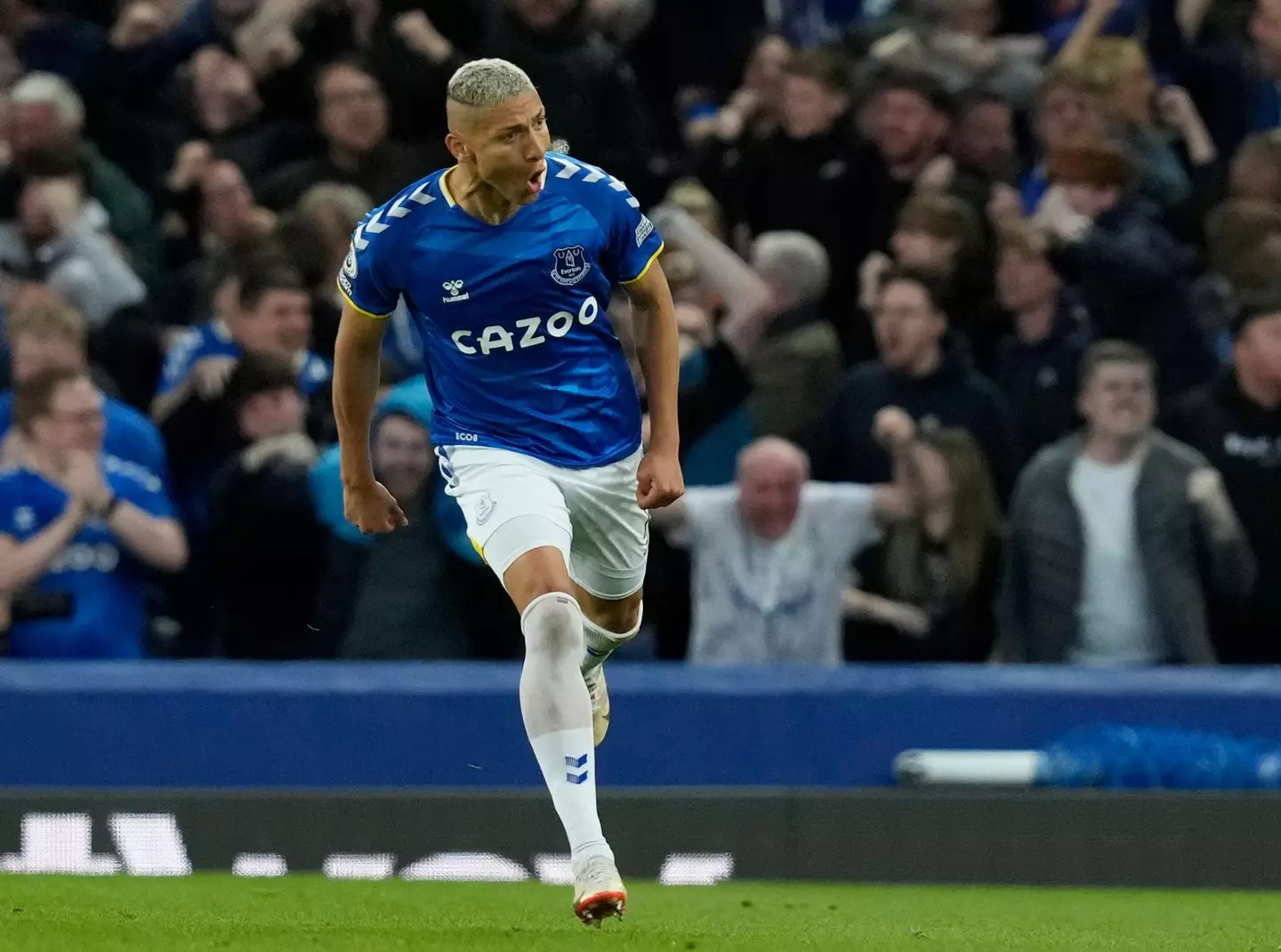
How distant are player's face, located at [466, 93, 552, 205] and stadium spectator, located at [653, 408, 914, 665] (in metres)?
2.76

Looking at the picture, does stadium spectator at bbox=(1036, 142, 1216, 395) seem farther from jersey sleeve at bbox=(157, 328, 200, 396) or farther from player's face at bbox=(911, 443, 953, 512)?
jersey sleeve at bbox=(157, 328, 200, 396)

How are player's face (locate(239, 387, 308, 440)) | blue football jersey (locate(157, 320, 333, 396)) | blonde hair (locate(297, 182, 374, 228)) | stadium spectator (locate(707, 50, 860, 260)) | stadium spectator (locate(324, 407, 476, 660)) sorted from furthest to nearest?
stadium spectator (locate(707, 50, 860, 260)) < blonde hair (locate(297, 182, 374, 228)) < blue football jersey (locate(157, 320, 333, 396)) < player's face (locate(239, 387, 308, 440)) < stadium spectator (locate(324, 407, 476, 660))

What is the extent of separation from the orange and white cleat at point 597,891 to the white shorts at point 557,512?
2.67 ft

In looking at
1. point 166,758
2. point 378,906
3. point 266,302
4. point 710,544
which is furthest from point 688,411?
point 378,906

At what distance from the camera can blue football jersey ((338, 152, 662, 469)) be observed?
6156 mm

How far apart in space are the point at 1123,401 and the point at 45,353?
4.16m

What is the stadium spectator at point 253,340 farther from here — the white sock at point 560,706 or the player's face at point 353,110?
the white sock at point 560,706

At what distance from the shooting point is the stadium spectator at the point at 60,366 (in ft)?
29.1

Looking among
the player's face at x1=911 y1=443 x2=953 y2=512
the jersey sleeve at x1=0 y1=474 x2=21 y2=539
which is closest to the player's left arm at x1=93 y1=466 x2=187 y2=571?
the jersey sleeve at x1=0 y1=474 x2=21 y2=539

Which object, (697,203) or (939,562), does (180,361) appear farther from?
(939,562)

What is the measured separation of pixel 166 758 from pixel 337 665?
0.70 m

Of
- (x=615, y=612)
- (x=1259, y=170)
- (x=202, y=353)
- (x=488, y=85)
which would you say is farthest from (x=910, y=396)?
(x=488, y=85)

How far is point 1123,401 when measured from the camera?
8.64 meters

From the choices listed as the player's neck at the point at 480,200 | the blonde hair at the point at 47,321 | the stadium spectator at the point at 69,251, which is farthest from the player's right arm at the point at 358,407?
the stadium spectator at the point at 69,251
